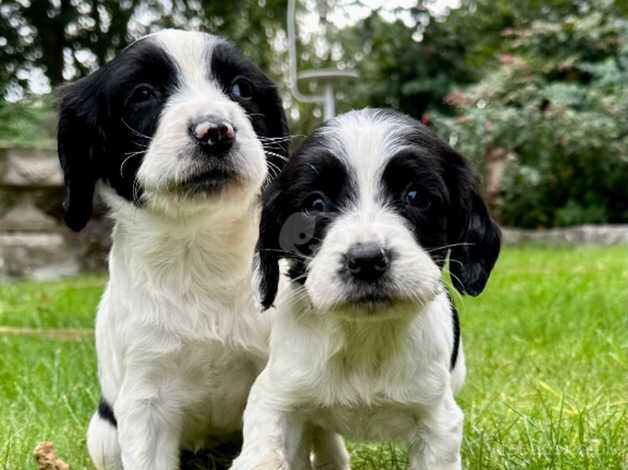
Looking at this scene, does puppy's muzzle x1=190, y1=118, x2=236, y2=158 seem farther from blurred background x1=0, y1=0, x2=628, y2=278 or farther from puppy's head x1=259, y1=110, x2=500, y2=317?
blurred background x1=0, y1=0, x2=628, y2=278

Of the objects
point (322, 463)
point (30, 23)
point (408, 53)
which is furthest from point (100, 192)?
point (408, 53)

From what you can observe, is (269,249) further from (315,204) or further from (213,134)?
(213,134)

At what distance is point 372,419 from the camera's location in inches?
86.7

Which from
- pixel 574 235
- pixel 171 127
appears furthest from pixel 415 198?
pixel 574 235

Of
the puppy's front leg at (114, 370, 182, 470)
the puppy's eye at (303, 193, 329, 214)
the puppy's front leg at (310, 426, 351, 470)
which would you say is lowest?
the puppy's front leg at (310, 426, 351, 470)

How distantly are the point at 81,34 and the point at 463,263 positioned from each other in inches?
338

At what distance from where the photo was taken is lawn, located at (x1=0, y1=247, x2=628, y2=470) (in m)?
2.57

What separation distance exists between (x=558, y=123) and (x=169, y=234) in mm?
9610

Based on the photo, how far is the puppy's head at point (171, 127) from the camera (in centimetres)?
223

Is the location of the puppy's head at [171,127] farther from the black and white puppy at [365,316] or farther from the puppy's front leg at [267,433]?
the puppy's front leg at [267,433]

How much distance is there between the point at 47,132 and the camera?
987cm

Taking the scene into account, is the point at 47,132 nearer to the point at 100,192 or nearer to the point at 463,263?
the point at 100,192

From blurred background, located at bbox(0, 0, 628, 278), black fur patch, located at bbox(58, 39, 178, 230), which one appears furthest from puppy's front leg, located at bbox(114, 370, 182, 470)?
blurred background, located at bbox(0, 0, 628, 278)

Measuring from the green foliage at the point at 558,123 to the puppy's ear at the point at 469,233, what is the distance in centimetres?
907
